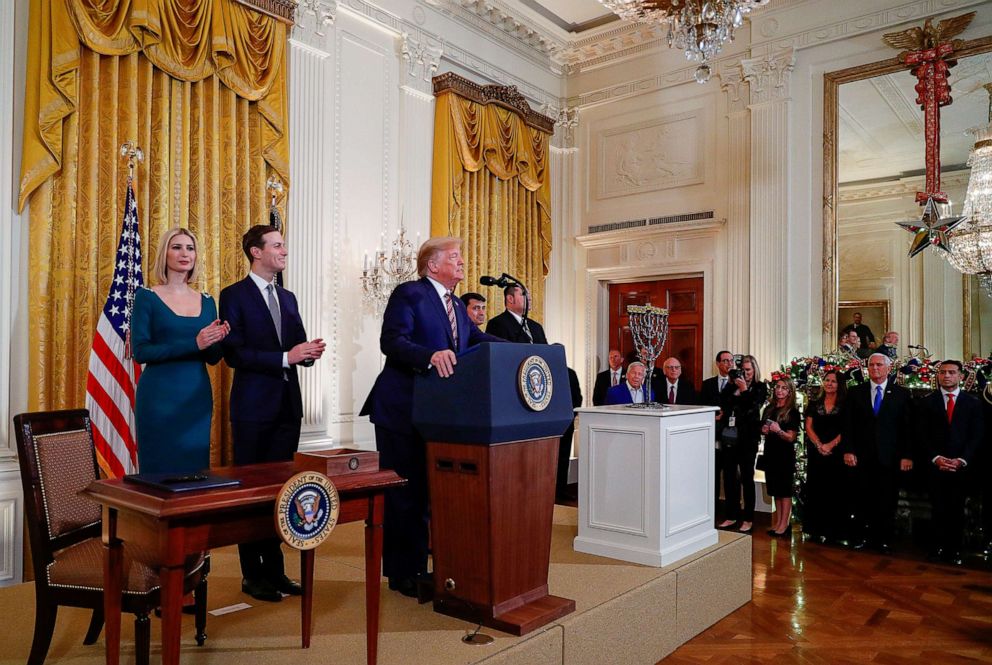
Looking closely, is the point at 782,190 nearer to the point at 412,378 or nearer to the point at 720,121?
the point at 720,121

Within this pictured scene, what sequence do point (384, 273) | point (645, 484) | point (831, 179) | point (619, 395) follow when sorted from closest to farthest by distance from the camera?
point (645, 484)
point (619, 395)
point (384, 273)
point (831, 179)

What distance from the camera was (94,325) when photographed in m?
4.04

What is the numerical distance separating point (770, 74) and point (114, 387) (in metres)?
6.01

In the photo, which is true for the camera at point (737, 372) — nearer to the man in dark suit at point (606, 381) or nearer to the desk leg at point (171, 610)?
the man in dark suit at point (606, 381)

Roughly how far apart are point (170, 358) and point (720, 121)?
600cm

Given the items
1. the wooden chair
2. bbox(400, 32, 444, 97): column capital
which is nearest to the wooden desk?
the wooden chair

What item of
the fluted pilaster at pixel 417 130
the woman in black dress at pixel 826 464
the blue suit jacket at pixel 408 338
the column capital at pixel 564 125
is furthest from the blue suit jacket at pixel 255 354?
the column capital at pixel 564 125

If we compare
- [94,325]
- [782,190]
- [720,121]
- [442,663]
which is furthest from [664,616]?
[720,121]

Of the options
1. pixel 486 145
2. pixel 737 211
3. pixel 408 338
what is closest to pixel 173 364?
pixel 408 338

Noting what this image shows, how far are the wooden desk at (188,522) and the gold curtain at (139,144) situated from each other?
8.03ft

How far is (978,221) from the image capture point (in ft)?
18.4

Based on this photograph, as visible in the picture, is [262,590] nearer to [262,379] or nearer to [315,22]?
[262,379]

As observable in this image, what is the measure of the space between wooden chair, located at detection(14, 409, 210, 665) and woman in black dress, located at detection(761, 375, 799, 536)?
4297 mm

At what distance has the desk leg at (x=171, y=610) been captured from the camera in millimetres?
1662
